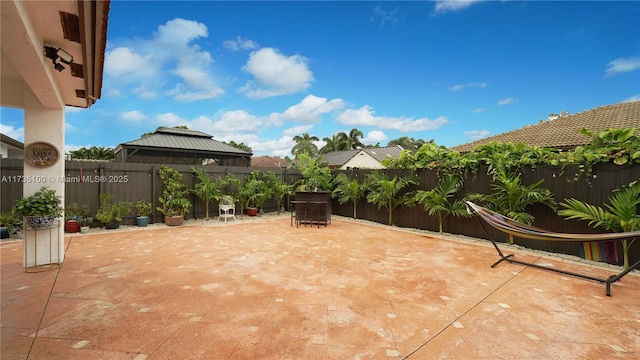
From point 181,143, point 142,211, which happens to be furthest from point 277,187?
point 181,143

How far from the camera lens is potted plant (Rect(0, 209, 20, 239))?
Answer: 588 cm

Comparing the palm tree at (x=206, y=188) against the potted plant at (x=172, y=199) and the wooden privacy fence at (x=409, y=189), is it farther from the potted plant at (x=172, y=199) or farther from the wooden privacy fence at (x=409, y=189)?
the potted plant at (x=172, y=199)

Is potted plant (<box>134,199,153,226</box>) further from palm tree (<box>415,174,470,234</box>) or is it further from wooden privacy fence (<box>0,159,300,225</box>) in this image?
palm tree (<box>415,174,470,234</box>)

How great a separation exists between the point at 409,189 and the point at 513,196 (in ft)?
8.90

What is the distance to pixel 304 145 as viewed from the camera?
1299 inches

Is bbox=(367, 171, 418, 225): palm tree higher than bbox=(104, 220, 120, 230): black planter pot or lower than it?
higher

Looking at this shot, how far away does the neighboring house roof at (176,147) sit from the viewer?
41.1 feet

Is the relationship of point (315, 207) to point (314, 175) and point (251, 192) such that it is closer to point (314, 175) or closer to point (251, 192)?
point (314, 175)

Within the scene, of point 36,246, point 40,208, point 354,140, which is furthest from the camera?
point 354,140

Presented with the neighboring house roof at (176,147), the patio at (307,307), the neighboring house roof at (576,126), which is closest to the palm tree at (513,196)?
the patio at (307,307)

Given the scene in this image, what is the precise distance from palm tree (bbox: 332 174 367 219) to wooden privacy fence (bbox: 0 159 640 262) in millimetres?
A: 264

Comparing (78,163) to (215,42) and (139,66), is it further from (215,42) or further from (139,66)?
(215,42)

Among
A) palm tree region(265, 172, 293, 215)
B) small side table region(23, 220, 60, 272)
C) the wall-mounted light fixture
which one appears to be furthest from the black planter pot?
the wall-mounted light fixture

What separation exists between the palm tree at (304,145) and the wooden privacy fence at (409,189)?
22.6 metres
